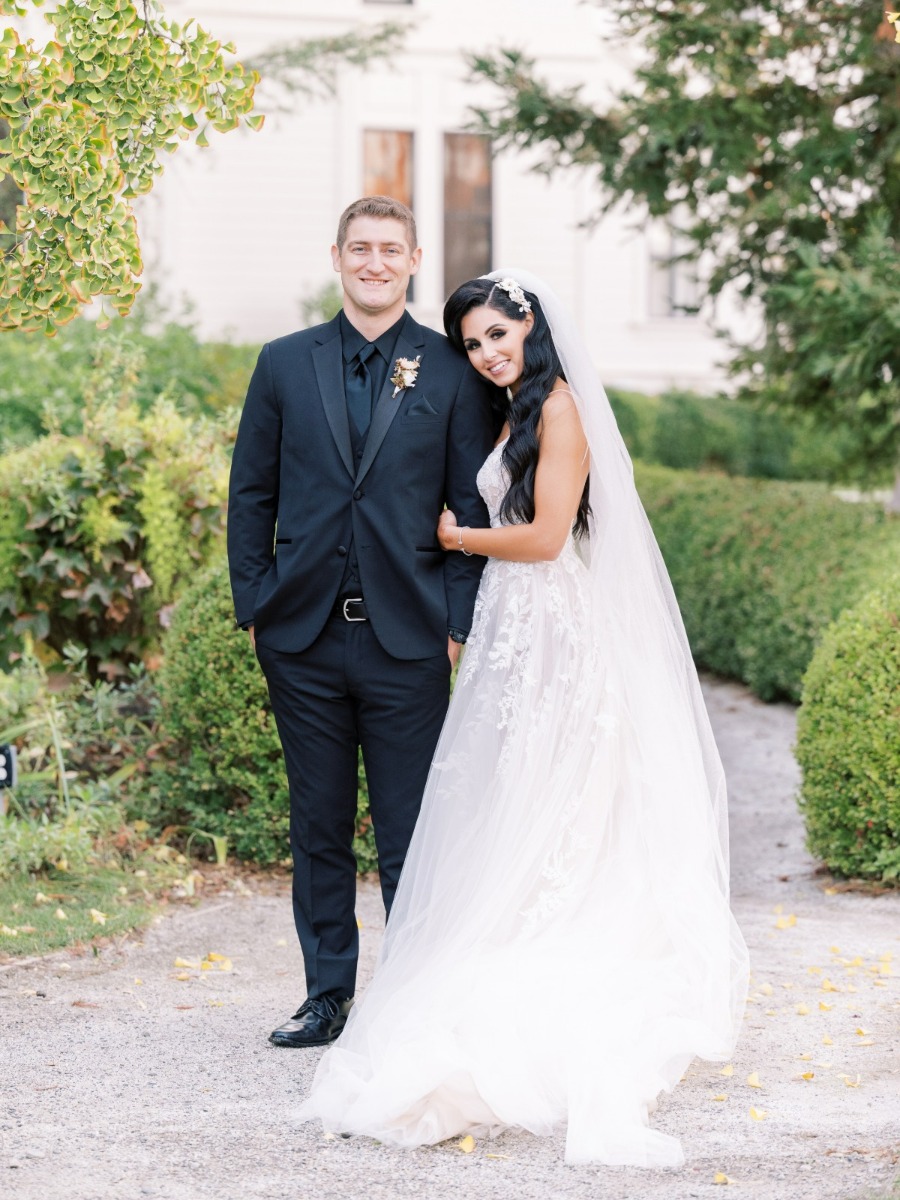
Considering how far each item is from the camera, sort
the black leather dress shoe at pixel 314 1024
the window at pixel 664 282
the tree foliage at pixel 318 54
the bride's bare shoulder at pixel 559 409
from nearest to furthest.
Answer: the bride's bare shoulder at pixel 559 409 → the black leather dress shoe at pixel 314 1024 → the tree foliage at pixel 318 54 → the window at pixel 664 282

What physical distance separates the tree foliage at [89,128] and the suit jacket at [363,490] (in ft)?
2.73

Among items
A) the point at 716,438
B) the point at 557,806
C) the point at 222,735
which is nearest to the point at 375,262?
the point at 557,806

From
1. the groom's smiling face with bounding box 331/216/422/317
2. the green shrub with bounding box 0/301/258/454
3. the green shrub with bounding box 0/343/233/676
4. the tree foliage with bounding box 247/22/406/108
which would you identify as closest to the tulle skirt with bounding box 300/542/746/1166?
the groom's smiling face with bounding box 331/216/422/317

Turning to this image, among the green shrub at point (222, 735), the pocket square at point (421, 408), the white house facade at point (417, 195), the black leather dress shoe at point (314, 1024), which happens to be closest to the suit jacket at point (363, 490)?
the pocket square at point (421, 408)

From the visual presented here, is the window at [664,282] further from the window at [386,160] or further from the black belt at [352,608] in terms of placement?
the black belt at [352,608]

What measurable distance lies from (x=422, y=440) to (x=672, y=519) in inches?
305

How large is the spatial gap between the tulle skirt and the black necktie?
0.57 m

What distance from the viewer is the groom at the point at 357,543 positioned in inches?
163

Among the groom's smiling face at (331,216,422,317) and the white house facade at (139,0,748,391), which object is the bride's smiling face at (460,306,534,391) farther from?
the white house facade at (139,0,748,391)

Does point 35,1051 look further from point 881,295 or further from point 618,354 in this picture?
point 618,354

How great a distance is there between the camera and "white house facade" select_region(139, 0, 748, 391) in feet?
64.4

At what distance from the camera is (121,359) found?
8305mm

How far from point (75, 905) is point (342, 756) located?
6.06 ft

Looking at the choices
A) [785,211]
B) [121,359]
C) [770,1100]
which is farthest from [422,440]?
[785,211]
